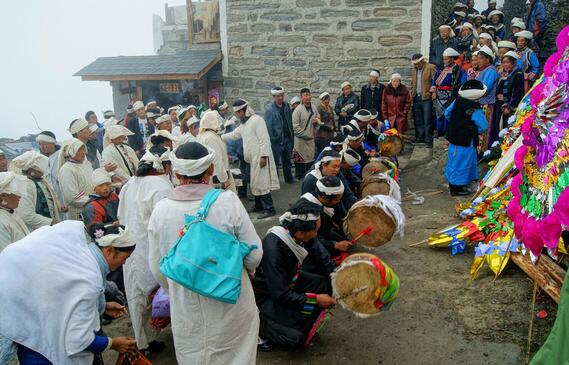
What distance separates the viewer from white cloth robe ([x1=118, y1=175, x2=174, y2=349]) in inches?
167

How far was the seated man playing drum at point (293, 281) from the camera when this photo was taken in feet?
12.3

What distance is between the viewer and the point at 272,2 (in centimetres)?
1159

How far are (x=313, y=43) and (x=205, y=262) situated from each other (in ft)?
31.2

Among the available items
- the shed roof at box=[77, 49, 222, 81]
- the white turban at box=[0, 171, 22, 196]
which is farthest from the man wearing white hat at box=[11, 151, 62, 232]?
the shed roof at box=[77, 49, 222, 81]

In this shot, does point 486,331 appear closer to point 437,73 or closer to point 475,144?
point 475,144

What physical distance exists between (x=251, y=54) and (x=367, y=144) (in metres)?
5.30

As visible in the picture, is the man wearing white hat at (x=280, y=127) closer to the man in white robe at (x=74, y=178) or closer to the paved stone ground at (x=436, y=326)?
the man in white robe at (x=74, y=178)

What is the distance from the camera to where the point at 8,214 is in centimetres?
444

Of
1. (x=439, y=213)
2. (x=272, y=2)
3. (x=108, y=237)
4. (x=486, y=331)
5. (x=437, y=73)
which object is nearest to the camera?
(x=108, y=237)

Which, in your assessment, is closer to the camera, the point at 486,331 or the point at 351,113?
the point at 486,331

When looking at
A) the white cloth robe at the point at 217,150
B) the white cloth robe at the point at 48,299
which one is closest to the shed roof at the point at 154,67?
the white cloth robe at the point at 217,150

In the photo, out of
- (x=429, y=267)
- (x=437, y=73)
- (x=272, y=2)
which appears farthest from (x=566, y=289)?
(x=272, y=2)

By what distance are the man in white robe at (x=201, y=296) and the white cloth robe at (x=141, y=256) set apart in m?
1.13

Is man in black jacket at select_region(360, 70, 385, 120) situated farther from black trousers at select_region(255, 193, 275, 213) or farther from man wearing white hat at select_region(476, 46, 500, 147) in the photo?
black trousers at select_region(255, 193, 275, 213)
